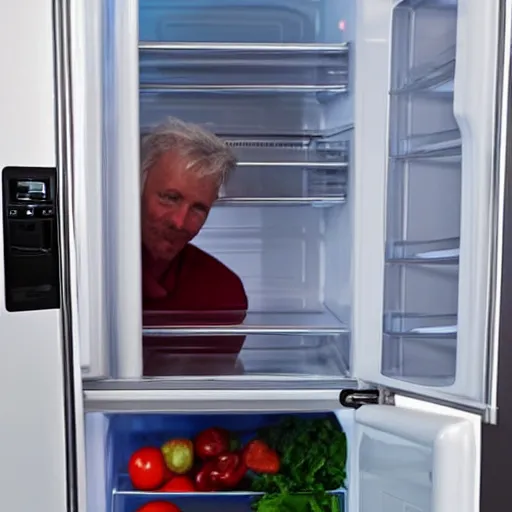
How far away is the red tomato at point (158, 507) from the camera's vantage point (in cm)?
170

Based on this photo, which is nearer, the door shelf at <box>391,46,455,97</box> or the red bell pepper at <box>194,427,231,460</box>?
the door shelf at <box>391,46,455,97</box>

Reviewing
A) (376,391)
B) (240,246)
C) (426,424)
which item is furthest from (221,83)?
(426,424)

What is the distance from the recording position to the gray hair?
1740mm

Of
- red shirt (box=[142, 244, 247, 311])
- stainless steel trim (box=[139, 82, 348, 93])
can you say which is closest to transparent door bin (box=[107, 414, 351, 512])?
red shirt (box=[142, 244, 247, 311])

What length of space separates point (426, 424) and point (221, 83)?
968mm

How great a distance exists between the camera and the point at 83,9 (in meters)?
1.35

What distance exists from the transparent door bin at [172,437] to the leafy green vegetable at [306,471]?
0.11ft

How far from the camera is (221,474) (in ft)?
5.70

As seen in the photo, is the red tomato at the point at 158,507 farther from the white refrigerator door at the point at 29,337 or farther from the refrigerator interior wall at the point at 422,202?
the refrigerator interior wall at the point at 422,202

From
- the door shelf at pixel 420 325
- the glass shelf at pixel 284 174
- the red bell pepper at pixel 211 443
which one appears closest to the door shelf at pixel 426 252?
the door shelf at pixel 420 325

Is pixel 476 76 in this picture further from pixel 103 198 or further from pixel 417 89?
pixel 103 198

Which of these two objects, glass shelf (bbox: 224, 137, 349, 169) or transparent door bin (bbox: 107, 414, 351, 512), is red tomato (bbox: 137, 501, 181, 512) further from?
glass shelf (bbox: 224, 137, 349, 169)

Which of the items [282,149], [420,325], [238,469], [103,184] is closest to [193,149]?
[282,149]

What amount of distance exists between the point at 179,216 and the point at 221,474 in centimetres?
62
